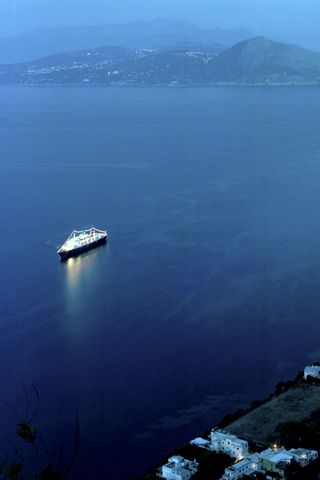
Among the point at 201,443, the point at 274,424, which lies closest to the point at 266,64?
the point at 274,424

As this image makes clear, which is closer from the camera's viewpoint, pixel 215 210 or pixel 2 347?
pixel 2 347

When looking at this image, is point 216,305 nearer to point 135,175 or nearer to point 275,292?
point 275,292

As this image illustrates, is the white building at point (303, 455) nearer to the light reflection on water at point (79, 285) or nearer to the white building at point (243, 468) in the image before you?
the white building at point (243, 468)

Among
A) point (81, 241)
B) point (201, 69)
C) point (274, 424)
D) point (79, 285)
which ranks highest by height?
point (201, 69)

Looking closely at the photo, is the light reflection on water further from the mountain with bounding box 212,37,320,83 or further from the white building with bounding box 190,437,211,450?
the mountain with bounding box 212,37,320,83

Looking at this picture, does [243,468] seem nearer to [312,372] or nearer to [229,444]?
[229,444]

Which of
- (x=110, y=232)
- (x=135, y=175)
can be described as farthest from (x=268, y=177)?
(x=110, y=232)
